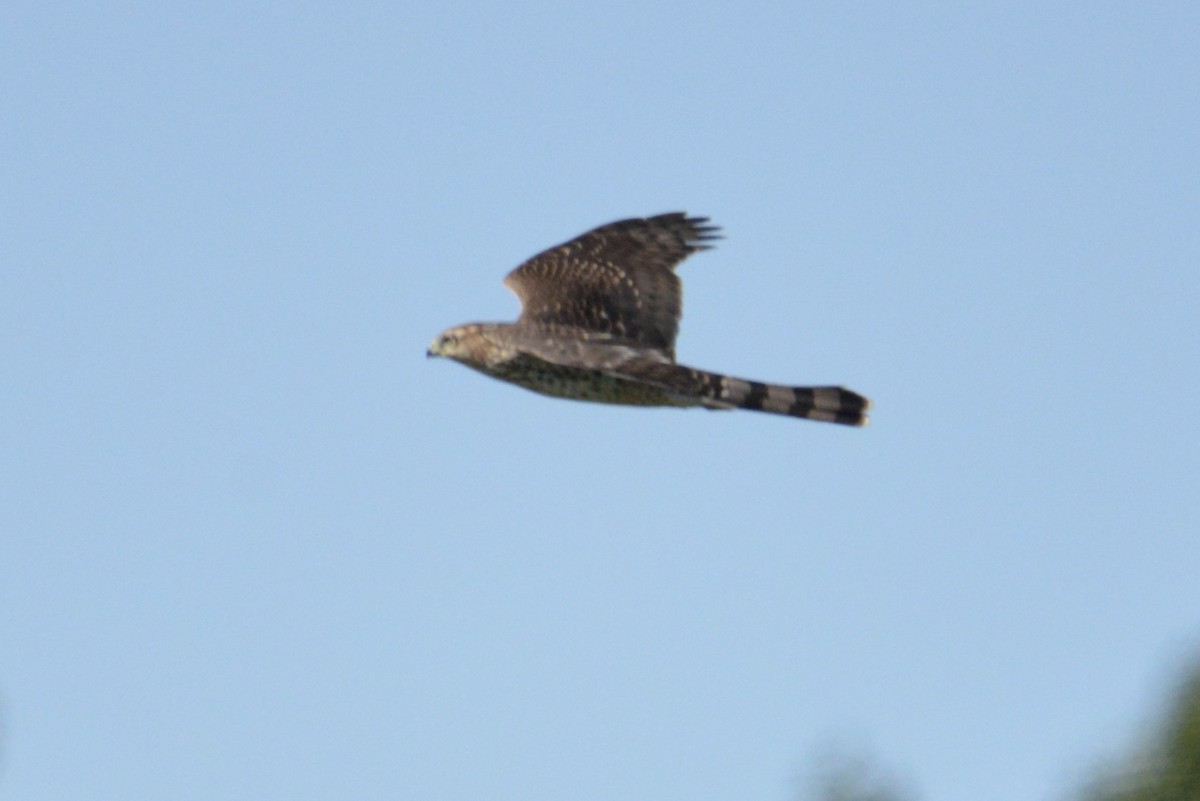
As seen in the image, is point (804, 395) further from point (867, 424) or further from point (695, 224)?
point (695, 224)

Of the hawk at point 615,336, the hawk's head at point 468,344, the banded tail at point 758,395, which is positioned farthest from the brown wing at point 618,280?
the banded tail at point 758,395

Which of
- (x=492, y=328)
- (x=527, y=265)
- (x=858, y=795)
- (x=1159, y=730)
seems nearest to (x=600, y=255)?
(x=527, y=265)

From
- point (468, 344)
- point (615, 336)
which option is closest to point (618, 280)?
point (615, 336)

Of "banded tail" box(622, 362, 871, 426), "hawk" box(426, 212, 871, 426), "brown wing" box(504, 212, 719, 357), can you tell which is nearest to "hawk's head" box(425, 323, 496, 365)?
"hawk" box(426, 212, 871, 426)

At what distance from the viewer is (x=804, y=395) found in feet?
61.5

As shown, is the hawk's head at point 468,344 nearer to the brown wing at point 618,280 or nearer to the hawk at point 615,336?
the hawk at point 615,336

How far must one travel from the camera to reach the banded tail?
17.9m

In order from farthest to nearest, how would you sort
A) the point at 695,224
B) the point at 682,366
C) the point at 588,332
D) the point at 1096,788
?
the point at 1096,788 → the point at 695,224 → the point at 588,332 → the point at 682,366

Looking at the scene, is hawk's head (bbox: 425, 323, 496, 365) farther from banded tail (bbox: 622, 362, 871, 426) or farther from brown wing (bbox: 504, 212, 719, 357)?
banded tail (bbox: 622, 362, 871, 426)

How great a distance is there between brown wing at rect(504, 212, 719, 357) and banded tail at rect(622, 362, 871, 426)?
154 centimetres

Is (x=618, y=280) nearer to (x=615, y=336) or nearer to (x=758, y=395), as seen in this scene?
(x=615, y=336)

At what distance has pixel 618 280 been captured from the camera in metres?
20.3

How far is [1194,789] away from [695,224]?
6494mm

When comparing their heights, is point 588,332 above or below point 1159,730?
above
